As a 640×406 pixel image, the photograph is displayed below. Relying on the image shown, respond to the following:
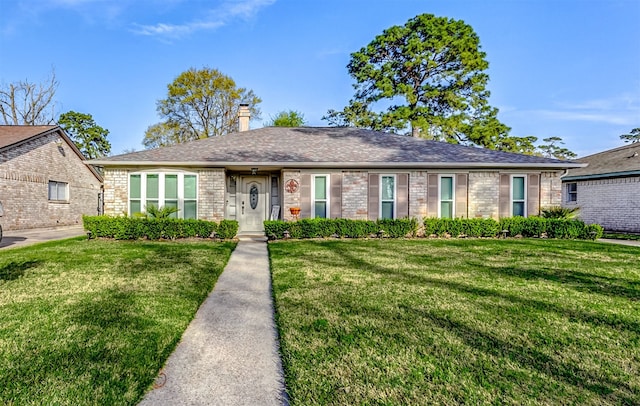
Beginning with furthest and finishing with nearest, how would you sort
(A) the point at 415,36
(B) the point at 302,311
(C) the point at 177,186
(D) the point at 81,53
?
(A) the point at 415,36
(D) the point at 81,53
(C) the point at 177,186
(B) the point at 302,311

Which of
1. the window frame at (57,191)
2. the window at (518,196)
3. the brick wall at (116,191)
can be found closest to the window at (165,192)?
the brick wall at (116,191)

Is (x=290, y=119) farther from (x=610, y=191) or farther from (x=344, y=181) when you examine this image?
(x=610, y=191)

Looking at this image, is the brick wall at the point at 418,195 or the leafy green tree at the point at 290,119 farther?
the leafy green tree at the point at 290,119

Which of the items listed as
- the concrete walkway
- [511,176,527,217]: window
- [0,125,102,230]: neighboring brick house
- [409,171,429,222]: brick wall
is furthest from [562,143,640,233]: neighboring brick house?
[0,125,102,230]: neighboring brick house

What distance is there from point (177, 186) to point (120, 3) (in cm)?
622

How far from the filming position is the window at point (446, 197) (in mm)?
11859

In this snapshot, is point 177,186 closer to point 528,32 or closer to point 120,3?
point 120,3

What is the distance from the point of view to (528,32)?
13.1 meters

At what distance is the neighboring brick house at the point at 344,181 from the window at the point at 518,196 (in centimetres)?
3

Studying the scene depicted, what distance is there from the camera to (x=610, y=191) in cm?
1509

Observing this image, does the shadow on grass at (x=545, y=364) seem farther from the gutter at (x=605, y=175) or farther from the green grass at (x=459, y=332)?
the gutter at (x=605, y=175)

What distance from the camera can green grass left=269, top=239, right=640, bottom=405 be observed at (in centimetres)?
221

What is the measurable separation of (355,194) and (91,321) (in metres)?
9.18

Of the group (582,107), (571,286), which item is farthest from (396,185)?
(582,107)
